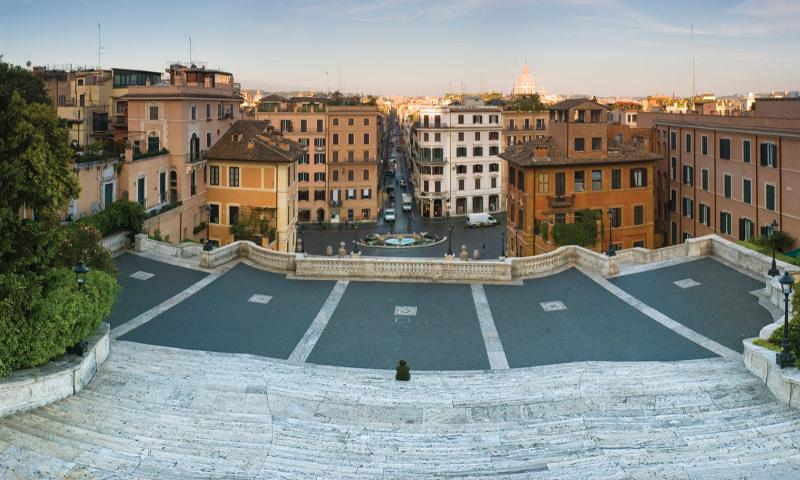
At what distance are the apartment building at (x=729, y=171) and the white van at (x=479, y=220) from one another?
24.4m

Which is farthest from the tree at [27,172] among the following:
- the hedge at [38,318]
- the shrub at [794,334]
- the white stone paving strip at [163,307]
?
the shrub at [794,334]

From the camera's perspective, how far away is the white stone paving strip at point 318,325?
22969 millimetres

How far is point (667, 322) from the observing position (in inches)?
986

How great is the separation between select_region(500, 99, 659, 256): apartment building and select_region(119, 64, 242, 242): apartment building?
22.1 metres

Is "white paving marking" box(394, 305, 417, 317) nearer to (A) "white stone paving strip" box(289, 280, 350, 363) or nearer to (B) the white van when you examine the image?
(A) "white stone paving strip" box(289, 280, 350, 363)

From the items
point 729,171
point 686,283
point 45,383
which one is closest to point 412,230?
point 729,171

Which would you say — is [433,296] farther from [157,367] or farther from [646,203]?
[646,203]

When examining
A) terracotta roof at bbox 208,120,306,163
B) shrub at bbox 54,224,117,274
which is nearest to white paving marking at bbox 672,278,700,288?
shrub at bbox 54,224,117,274

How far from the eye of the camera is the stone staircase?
1408cm

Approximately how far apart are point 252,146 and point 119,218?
49.2 feet

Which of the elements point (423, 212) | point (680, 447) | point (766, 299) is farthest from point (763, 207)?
point (423, 212)

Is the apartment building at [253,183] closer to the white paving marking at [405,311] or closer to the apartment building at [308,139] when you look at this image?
the white paving marking at [405,311]

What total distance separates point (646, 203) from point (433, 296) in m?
26.9

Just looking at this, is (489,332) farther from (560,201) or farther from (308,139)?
(308,139)
